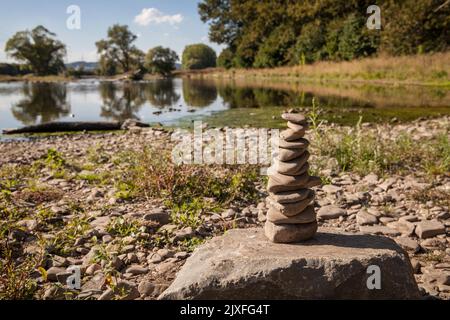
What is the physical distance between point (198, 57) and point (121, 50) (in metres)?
22.3

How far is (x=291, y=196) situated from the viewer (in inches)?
126

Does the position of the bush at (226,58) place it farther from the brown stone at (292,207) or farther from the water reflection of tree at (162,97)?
the brown stone at (292,207)

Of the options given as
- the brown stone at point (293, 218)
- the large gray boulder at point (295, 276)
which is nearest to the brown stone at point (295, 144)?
the brown stone at point (293, 218)

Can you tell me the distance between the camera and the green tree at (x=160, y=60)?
65088 mm

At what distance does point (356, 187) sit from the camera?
6141mm

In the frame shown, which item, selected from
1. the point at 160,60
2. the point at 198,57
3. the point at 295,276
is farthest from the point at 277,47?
the point at 198,57

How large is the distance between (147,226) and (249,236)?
5.60 ft

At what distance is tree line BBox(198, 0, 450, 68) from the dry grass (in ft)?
2.78

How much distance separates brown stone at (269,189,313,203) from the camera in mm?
3186

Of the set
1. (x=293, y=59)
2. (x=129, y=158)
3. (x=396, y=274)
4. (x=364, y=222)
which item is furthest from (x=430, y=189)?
(x=293, y=59)

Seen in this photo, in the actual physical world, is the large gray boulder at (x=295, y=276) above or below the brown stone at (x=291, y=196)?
below

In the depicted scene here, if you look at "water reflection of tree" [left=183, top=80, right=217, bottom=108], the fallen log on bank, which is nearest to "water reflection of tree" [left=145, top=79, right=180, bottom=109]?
"water reflection of tree" [left=183, top=80, right=217, bottom=108]

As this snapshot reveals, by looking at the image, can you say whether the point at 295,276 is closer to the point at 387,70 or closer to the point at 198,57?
the point at 387,70
